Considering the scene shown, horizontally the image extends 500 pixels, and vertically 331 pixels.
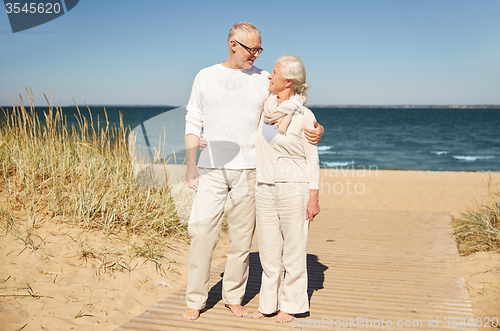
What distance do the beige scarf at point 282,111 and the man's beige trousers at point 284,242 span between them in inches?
15.0

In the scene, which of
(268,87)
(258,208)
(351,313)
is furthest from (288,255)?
(268,87)

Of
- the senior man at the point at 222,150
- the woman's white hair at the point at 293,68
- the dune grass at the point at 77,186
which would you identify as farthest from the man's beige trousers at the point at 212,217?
the dune grass at the point at 77,186

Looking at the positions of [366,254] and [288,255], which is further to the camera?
[366,254]

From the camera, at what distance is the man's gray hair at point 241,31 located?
252cm

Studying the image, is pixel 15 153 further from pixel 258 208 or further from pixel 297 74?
pixel 297 74

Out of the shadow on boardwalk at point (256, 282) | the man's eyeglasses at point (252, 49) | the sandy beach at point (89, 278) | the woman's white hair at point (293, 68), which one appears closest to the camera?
the woman's white hair at point (293, 68)

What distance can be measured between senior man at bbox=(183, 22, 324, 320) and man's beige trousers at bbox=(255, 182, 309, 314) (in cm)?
13

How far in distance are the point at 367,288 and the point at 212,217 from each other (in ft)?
4.87

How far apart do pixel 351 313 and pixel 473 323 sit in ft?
2.52

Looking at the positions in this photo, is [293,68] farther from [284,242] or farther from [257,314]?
[257,314]

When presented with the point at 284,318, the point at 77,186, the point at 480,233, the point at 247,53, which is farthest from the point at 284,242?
the point at 480,233

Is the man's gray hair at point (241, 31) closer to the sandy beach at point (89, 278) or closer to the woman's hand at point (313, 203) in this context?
the woman's hand at point (313, 203)

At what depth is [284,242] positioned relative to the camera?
2.67 m

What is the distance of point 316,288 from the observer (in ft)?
10.8
